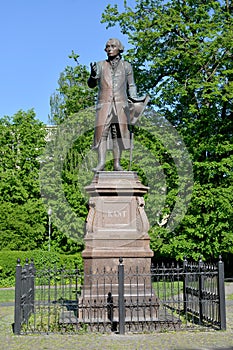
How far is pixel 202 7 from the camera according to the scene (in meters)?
19.6

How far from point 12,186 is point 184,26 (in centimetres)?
1214

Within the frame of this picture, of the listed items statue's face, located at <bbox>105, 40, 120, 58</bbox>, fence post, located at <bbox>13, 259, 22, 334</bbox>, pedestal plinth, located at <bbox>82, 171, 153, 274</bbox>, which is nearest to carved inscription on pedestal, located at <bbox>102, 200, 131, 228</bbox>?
pedestal plinth, located at <bbox>82, 171, 153, 274</bbox>

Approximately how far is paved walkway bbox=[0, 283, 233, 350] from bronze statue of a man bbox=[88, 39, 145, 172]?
3.69 m

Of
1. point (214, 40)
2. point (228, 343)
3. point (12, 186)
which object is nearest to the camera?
point (228, 343)

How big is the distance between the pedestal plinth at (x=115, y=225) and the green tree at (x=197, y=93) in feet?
30.6

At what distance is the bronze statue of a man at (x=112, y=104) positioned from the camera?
403 inches

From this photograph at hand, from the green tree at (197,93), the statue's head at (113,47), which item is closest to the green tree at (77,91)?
the green tree at (197,93)

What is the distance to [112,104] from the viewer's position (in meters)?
10.2

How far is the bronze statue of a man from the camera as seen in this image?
10.2 m

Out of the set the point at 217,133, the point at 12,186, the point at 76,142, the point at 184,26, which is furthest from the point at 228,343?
the point at 12,186

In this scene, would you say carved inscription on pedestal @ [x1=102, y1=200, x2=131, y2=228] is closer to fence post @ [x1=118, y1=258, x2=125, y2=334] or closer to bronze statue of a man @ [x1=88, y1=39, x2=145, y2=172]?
bronze statue of a man @ [x1=88, y1=39, x2=145, y2=172]

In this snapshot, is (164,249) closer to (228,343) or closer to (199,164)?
(199,164)

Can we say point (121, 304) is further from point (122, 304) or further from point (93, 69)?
point (93, 69)

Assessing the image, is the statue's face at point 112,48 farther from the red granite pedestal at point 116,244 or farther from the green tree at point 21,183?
the green tree at point 21,183
